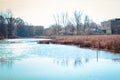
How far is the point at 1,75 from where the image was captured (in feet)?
36.0

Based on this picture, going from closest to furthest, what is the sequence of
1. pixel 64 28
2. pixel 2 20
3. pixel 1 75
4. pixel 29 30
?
pixel 1 75 → pixel 2 20 → pixel 64 28 → pixel 29 30

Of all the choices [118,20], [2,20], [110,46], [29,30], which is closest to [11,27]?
[2,20]

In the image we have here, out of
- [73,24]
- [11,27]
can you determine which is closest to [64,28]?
[73,24]

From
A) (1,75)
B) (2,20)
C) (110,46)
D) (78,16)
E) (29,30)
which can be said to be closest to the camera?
(1,75)

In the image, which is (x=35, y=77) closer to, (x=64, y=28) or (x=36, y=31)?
(x=64, y=28)

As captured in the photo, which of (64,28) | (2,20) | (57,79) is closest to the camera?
(57,79)

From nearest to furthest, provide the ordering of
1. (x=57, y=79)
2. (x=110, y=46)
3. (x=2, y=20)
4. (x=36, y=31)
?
(x=57, y=79) → (x=110, y=46) → (x=2, y=20) → (x=36, y=31)

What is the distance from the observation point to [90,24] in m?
83.5

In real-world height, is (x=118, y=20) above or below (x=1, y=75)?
above

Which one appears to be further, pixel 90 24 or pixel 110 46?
pixel 90 24

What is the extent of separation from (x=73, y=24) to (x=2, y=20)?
22.1m

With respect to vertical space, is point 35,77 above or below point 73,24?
below

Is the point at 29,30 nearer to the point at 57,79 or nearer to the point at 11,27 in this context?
the point at 11,27

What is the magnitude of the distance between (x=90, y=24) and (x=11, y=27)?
29579 mm
